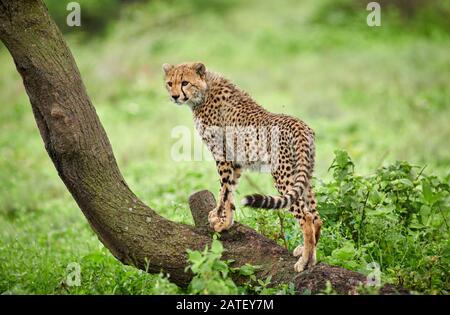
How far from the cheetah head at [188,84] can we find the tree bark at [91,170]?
1124 mm

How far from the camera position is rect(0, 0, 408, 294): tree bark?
15.9 ft

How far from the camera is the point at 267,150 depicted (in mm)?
5422

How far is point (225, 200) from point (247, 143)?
501 millimetres

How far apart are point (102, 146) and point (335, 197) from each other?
2.16 m

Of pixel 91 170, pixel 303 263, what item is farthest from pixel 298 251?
pixel 91 170

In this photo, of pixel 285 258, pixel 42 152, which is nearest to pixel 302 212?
pixel 285 258

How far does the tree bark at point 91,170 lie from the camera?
4848 millimetres

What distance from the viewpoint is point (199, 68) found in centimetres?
601
